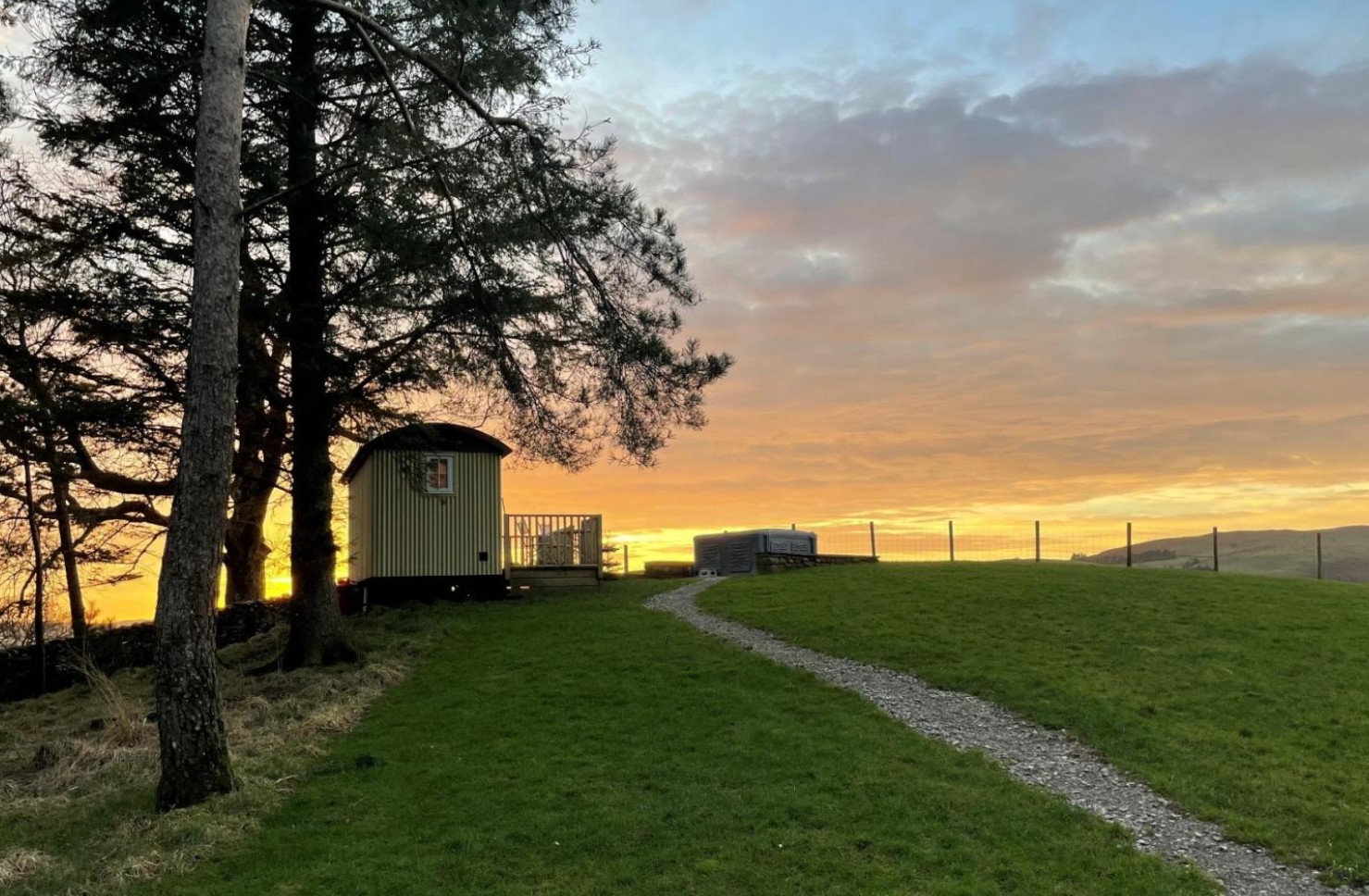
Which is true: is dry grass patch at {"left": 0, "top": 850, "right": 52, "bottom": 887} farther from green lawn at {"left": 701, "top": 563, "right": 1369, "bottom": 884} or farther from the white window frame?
the white window frame

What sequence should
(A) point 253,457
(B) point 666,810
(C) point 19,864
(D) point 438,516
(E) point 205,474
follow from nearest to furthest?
(C) point 19,864, (B) point 666,810, (E) point 205,474, (A) point 253,457, (D) point 438,516

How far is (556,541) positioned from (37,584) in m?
10.6

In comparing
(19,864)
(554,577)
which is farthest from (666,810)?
(554,577)

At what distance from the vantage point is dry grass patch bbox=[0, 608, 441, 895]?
7.11 meters

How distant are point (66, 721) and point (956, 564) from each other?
19.8m

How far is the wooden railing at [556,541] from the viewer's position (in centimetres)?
2283

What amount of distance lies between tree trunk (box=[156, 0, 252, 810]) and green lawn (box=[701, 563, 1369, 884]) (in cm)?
845

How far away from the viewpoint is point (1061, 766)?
8.89m

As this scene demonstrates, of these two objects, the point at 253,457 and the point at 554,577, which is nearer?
the point at 253,457

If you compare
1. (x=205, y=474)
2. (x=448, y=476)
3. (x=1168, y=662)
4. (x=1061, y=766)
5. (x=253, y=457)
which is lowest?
(x=1061, y=766)

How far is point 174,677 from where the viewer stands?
8180mm

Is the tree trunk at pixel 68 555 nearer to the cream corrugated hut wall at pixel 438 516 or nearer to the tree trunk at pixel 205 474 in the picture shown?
the cream corrugated hut wall at pixel 438 516

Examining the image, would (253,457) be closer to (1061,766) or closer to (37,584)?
(37,584)

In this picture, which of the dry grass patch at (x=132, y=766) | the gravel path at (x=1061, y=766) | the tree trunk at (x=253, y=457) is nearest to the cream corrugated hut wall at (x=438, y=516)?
the tree trunk at (x=253, y=457)
